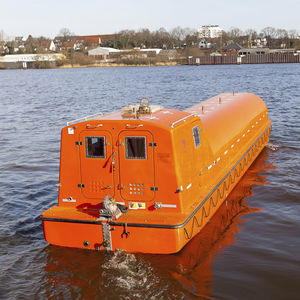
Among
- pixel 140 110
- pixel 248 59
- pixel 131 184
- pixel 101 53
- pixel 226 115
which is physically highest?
pixel 101 53

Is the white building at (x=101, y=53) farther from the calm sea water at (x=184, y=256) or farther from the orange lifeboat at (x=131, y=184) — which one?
the orange lifeboat at (x=131, y=184)

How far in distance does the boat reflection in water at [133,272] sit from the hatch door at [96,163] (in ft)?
4.54

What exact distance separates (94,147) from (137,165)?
1.04m

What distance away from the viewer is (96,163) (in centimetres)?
957

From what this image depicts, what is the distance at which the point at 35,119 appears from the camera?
3216 cm

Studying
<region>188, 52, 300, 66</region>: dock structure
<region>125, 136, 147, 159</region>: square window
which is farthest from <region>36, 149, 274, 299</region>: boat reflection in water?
<region>188, 52, 300, 66</region>: dock structure

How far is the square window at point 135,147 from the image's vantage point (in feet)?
30.2

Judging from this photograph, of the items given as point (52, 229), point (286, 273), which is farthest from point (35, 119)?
point (286, 273)

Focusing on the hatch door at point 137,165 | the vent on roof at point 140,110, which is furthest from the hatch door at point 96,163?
the vent on roof at point 140,110

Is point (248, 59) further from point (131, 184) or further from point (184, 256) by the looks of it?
point (131, 184)

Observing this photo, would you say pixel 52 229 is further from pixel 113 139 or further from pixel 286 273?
pixel 286 273

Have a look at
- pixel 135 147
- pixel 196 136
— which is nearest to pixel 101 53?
pixel 196 136

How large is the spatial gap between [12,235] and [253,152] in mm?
9394

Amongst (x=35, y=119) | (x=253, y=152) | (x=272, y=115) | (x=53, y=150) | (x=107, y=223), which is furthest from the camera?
(x=35, y=119)
